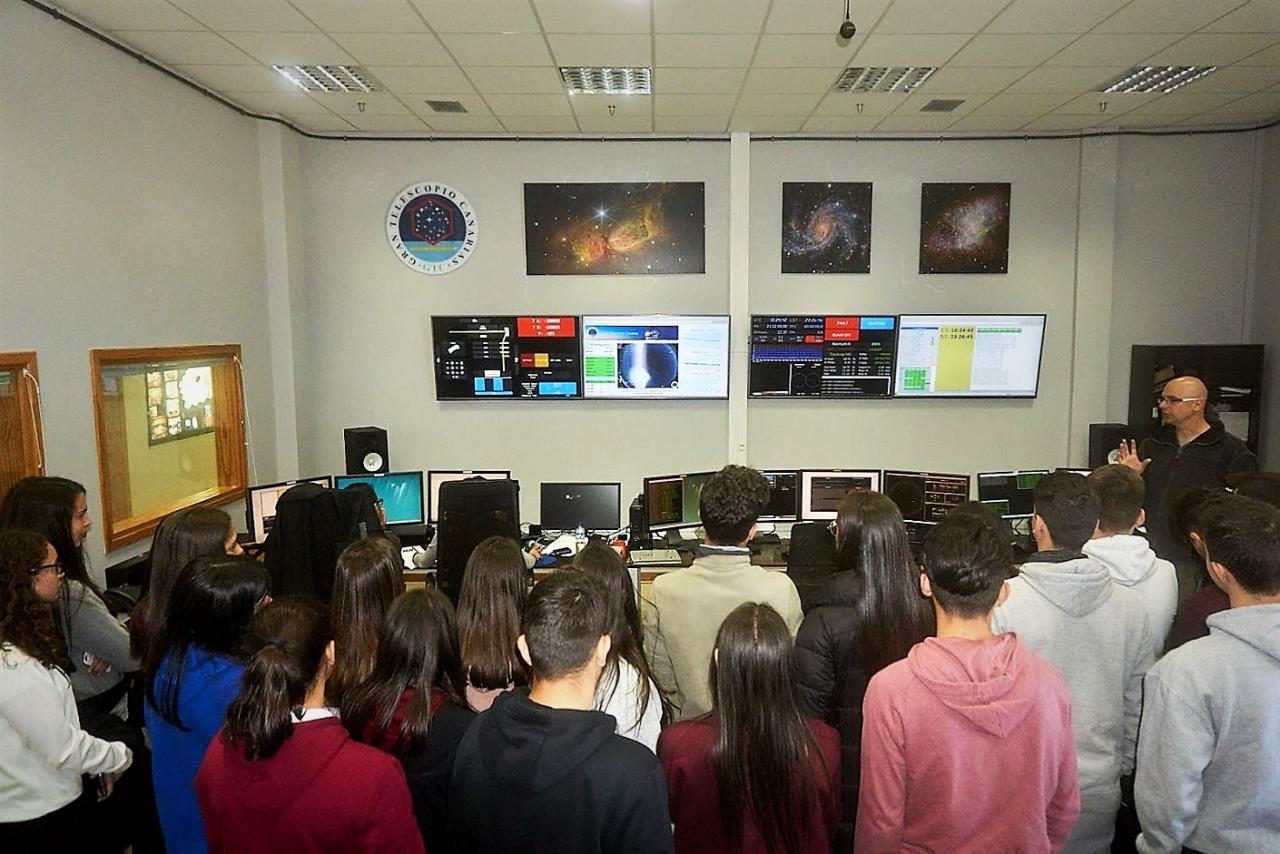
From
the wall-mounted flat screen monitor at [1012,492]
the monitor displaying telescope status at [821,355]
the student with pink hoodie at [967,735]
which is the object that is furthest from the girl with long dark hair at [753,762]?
the monitor displaying telescope status at [821,355]

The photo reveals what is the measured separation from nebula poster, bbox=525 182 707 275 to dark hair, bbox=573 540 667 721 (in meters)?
3.69

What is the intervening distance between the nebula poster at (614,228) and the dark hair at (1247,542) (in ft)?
14.9

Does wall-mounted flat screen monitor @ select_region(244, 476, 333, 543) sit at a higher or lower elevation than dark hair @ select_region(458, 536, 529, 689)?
lower

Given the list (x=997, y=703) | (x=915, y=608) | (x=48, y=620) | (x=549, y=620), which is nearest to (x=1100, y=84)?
(x=915, y=608)

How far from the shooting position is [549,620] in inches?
56.5

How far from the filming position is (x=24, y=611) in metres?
1.95

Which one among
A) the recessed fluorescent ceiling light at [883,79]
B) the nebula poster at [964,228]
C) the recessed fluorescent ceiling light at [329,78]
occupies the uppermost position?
the recessed fluorescent ceiling light at [329,78]

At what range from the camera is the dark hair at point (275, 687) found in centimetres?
142

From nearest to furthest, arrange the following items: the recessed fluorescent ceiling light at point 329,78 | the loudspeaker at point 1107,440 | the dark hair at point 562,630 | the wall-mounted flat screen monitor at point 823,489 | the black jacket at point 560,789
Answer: the black jacket at point 560,789 → the dark hair at point 562,630 → the recessed fluorescent ceiling light at point 329,78 → the wall-mounted flat screen monitor at point 823,489 → the loudspeaker at point 1107,440

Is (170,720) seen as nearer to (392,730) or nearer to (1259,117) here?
(392,730)

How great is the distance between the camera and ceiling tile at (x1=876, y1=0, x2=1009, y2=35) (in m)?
3.50

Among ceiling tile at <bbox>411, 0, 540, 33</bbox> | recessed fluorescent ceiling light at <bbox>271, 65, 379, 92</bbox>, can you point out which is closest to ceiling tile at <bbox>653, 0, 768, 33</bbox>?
ceiling tile at <bbox>411, 0, 540, 33</bbox>

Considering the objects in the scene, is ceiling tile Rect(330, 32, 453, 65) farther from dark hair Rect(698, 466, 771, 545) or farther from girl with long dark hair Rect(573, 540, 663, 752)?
girl with long dark hair Rect(573, 540, 663, 752)

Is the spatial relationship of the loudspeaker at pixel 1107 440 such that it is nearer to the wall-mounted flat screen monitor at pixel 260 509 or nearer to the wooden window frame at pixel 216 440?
the wall-mounted flat screen monitor at pixel 260 509
